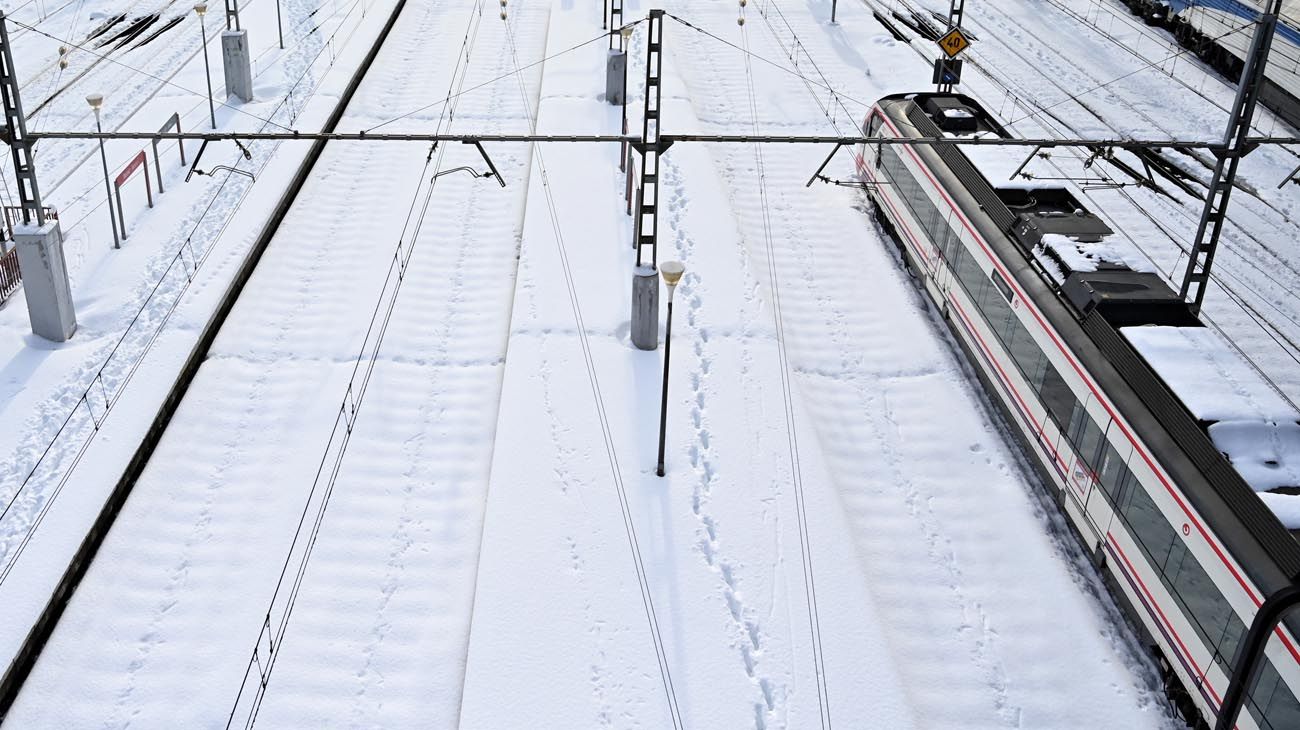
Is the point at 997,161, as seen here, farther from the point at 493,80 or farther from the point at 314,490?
the point at 493,80

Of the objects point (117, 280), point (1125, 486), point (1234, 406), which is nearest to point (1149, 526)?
point (1125, 486)

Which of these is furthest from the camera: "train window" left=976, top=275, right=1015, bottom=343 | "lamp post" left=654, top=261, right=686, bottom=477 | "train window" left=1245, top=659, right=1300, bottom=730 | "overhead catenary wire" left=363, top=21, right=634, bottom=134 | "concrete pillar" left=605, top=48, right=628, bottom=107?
"concrete pillar" left=605, top=48, right=628, bottom=107

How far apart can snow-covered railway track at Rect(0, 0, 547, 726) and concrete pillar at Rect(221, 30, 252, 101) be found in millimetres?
6281

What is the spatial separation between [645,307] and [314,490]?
586 centimetres

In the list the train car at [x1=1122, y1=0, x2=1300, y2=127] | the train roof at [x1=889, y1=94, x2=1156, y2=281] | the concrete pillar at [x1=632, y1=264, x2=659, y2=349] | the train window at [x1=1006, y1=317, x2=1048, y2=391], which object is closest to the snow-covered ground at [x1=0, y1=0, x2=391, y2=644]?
the concrete pillar at [x1=632, y1=264, x2=659, y2=349]

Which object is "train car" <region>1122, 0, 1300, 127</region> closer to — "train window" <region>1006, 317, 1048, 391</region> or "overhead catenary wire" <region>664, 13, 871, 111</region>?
"overhead catenary wire" <region>664, 13, 871, 111</region>

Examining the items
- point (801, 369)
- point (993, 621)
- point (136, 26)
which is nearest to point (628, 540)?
point (993, 621)

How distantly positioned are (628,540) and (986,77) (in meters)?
24.8

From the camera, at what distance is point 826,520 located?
15023 mm

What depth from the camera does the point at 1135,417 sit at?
1309 centimetres

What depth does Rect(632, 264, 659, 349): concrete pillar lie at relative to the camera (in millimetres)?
18281

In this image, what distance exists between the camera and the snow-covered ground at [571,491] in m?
12.6

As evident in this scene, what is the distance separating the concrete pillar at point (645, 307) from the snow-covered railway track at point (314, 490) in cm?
245

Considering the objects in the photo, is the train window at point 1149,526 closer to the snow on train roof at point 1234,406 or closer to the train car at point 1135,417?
the train car at point 1135,417
